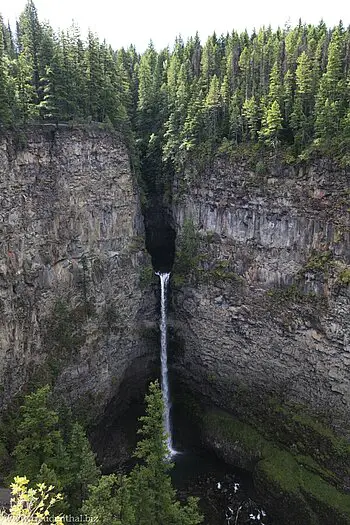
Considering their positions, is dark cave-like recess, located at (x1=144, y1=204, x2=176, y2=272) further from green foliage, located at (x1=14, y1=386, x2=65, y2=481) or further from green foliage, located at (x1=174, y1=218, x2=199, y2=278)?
green foliage, located at (x1=14, y1=386, x2=65, y2=481)

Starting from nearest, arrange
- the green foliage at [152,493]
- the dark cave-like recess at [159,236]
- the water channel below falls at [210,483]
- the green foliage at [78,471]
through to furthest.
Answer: the green foliage at [152,493], the green foliage at [78,471], the water channel below falls at [210,483], the dark cave-like recess at [159,236]

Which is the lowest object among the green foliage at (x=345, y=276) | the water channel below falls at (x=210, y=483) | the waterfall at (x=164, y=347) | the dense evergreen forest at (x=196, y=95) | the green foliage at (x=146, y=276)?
the water channel below falls at (x=210, y=483)

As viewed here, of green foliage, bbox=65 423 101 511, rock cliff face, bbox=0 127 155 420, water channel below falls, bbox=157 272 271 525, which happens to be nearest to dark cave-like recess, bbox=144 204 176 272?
water channel below falls, bbox=157 272 271 525

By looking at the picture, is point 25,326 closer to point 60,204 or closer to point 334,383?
point 60,204

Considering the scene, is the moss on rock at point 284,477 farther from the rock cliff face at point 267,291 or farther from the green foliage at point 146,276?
the green foliage at point 146,276

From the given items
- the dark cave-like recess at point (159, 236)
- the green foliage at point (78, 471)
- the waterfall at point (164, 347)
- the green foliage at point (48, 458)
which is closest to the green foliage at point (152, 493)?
the green foliage at point (78, 471)
